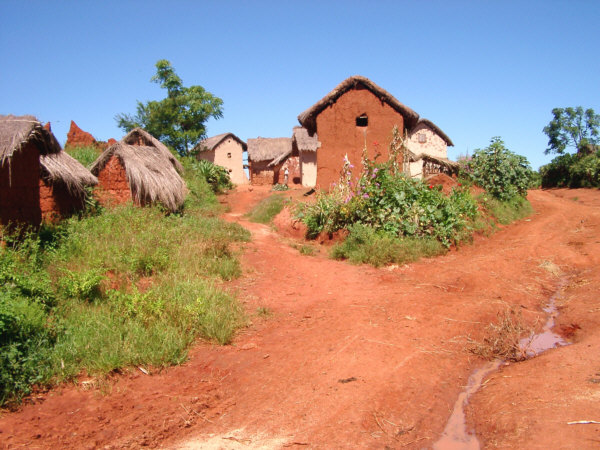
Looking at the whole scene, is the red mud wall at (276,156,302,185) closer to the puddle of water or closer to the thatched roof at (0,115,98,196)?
the thatched roof at (0,115,98,196)

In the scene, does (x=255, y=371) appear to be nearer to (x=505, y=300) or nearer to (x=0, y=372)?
Result: (x=0, y=372)

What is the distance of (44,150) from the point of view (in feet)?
28.3

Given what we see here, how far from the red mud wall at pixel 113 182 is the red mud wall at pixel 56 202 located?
136 centimetres

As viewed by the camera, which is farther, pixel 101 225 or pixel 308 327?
pixel 101 225

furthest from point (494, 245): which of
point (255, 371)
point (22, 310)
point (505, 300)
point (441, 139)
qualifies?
point (441, 139)

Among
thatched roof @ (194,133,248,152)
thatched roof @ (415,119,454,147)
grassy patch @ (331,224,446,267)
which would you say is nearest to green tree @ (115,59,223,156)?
thatched roof @ (194,133,248,152)

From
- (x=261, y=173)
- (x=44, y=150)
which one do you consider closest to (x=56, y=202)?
(x=44, y=150)

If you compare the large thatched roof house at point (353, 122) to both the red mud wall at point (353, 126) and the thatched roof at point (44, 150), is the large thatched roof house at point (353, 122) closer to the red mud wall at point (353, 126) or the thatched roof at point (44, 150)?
the red mud wall at point (353, 126)

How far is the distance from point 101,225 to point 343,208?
17.3 feet

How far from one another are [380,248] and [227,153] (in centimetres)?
2721

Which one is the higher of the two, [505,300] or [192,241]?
[192,241]

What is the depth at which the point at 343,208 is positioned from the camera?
11000 mm

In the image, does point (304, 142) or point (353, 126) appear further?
point (304, 142)

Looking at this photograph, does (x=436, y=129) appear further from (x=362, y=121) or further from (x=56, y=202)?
(x=56, y=202)
